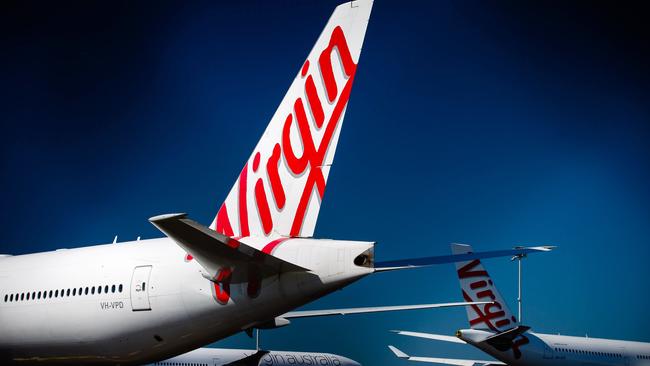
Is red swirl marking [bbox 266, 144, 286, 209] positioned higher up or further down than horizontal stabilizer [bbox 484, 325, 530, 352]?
higher up

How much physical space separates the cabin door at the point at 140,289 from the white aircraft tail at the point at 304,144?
1.26 m

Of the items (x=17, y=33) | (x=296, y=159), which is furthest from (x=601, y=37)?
(x=296, y=159)

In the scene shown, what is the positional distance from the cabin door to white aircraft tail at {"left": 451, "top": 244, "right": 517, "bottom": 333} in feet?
71.2

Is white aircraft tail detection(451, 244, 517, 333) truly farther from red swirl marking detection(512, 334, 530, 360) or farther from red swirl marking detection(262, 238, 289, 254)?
A: red swirl marking detection(262, 238, 289, 254)

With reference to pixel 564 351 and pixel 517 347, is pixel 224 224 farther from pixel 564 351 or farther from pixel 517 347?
pixel 564 351

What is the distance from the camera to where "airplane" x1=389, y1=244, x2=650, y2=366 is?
28281 mm

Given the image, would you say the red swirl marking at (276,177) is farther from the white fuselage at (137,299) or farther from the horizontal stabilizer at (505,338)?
the horizontal stabilizer at (505,338)

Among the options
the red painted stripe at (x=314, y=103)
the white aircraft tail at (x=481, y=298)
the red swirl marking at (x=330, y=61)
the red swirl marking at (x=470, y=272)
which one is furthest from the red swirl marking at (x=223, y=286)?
the red swirl marking at (x=470, y=272)

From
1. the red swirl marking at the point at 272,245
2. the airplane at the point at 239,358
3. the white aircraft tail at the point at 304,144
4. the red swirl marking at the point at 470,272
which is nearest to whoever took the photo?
the red swirl marking at the point at 272,245

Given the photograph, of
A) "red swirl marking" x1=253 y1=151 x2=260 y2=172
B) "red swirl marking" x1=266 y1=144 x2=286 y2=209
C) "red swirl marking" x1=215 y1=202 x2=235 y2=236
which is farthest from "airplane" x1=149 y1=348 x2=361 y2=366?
"red swirl marking" x1=266 y1=144 x2=286 y2=209

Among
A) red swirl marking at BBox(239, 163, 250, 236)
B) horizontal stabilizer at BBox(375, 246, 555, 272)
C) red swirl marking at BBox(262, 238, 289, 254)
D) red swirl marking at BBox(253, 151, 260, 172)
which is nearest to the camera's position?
horizontal stabilizer at BBox(375, 246, 555, 272)

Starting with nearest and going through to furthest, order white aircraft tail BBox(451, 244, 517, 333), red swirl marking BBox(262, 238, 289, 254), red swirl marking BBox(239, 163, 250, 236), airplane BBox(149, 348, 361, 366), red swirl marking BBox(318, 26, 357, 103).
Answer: red swirl marking BBox(262, 238, 289, 254)
red swirl marking BBox(318, 26, 357, 103)
red swirl marking BBox(239, 163, 250, 236)
airplane BBox(149, 348, 361, 366)
white aircraft tail BBox(451, 244, 517, 333)

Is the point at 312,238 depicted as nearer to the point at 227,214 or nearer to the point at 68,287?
the point at 227,214

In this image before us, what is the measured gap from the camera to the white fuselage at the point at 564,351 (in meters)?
28.7
